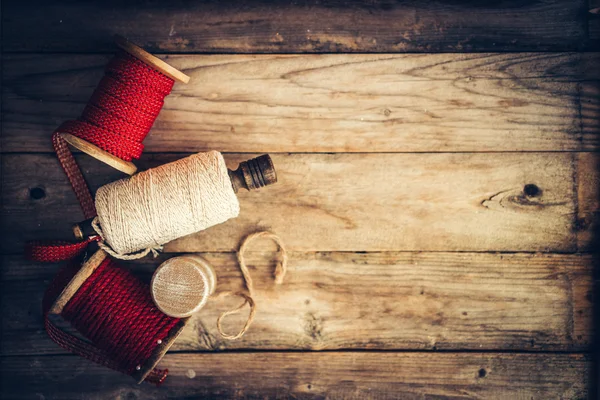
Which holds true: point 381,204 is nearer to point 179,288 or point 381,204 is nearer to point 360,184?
point 360,184

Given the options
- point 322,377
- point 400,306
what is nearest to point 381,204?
point 400,306

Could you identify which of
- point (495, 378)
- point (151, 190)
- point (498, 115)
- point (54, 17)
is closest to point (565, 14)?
point (498, 115)

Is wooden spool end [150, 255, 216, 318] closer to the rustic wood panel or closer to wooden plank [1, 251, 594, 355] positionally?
wooden plank [1, 251, 594, 355]

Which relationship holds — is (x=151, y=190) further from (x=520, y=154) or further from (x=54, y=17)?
(x=520, y=154)

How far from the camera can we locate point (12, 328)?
98 cm

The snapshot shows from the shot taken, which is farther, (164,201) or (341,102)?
(341,102)

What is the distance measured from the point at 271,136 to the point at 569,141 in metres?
0.67

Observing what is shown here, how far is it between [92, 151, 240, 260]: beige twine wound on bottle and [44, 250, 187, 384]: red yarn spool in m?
0.08

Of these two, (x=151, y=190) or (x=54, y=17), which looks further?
(x=54, y=17)

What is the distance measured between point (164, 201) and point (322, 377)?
528mm

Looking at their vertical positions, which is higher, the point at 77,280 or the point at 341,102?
the point at 341,102

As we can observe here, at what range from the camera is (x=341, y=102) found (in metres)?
0.97

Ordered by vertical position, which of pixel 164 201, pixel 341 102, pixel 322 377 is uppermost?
pixel 341 102

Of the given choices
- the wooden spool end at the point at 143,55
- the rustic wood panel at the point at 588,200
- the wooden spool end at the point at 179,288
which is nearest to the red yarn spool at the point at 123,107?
the wooden spool end at the point at 143,55
